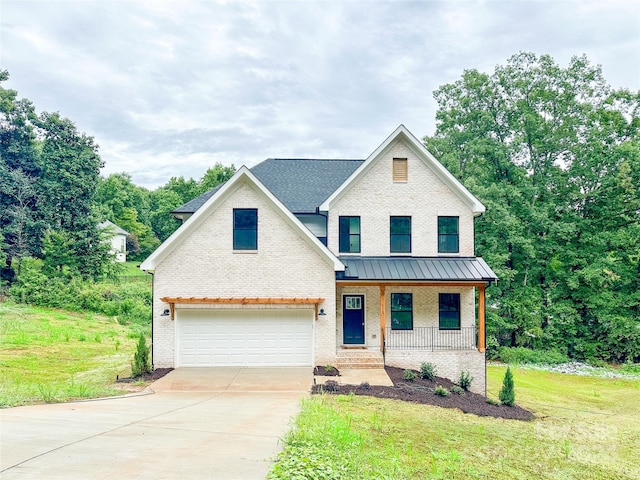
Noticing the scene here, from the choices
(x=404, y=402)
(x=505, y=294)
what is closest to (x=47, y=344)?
(x=404, y=402)

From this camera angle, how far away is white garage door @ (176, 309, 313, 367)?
52.4 ft

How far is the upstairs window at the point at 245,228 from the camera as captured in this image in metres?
15.9

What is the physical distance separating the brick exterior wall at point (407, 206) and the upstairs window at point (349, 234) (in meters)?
0.21

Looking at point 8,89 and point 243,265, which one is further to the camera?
point 8,89

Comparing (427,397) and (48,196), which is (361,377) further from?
(48,196)

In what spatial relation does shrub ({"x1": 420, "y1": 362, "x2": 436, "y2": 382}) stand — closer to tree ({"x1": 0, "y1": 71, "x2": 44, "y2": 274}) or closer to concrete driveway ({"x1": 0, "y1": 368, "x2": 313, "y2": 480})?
concrete driveway ({"x1": 0, "y1": 368, "x2": 313, "y2": 480})

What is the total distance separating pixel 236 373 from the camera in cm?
1503

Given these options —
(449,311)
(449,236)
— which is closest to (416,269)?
(449,236)

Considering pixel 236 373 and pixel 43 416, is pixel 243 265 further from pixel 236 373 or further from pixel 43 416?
pixel 43 416

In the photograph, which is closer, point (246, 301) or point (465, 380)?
point (246, 301)

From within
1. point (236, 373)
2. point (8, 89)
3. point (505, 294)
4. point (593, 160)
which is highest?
point (8, 89)

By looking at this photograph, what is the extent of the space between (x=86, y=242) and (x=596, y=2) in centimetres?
3470

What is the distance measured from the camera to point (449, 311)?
716 inches

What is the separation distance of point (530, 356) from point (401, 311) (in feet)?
39.0
